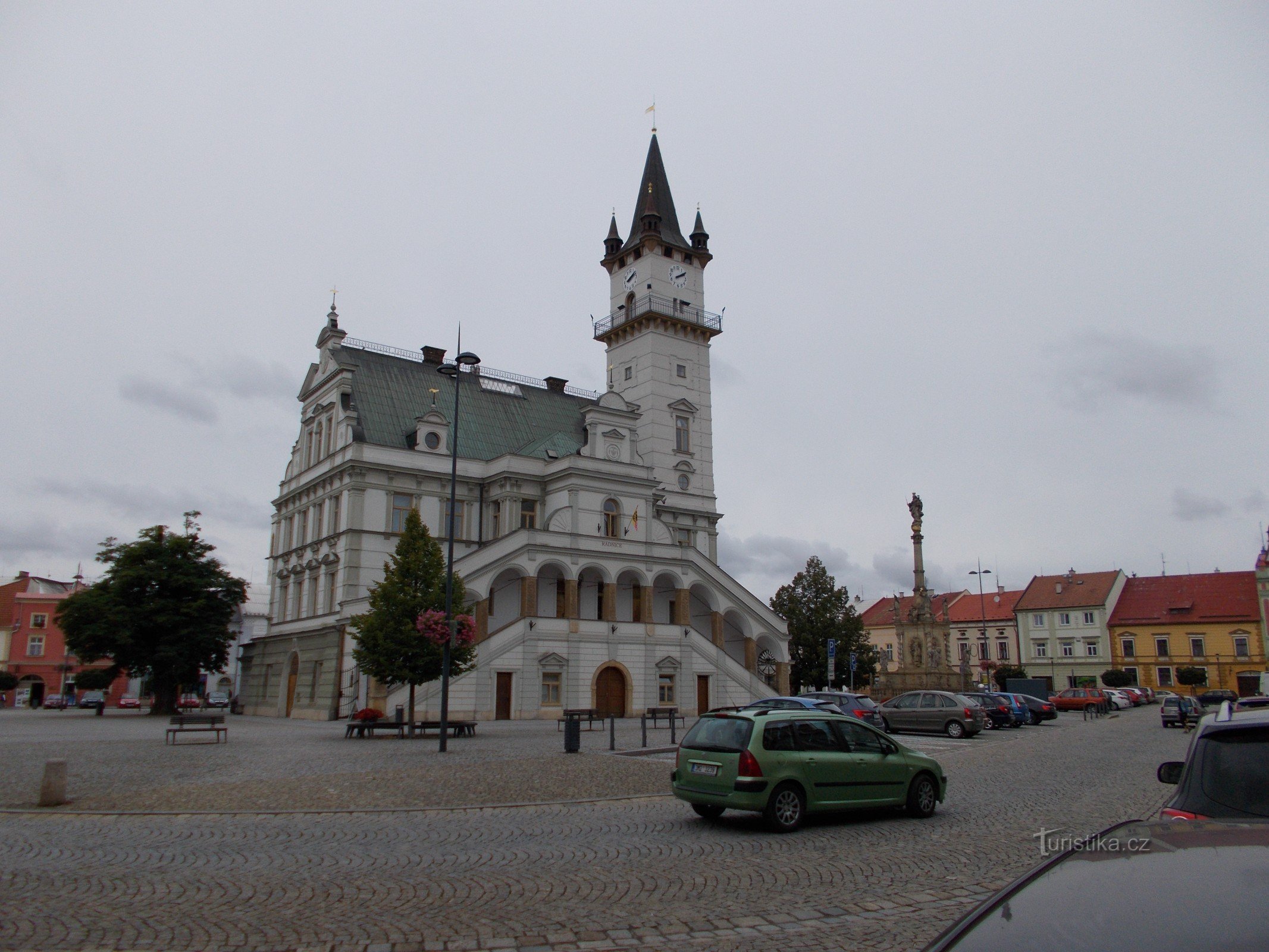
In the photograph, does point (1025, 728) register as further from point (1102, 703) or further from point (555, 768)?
point (555, 768)

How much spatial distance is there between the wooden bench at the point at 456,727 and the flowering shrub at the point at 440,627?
2315mm

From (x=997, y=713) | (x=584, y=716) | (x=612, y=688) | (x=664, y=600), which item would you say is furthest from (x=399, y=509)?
(x=997, y=713)

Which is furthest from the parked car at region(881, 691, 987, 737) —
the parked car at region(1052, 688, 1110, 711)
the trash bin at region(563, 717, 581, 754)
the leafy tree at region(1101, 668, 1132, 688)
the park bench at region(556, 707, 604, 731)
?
the leafy tree at region(1101, 668, 1132, 688)

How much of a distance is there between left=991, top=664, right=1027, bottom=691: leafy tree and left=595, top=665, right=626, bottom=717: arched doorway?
129ft

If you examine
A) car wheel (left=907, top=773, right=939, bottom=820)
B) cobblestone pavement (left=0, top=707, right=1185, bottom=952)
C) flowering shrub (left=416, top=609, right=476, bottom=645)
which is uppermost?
flowering shrub (left=416, top=609, right=476, bottom=645)

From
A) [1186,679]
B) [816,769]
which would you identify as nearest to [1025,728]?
[816,769]

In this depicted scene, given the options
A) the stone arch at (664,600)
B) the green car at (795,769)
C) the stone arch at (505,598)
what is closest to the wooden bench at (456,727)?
the stone arch at (505,598)

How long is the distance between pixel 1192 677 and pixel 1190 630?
21.7 ft

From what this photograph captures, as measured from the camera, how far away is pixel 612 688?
45.0 metres

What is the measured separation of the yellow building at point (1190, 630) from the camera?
73500mm

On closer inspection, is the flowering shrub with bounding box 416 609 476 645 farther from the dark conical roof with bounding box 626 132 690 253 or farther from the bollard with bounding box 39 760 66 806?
the dark conical roof with bounding box 626 132 690 253

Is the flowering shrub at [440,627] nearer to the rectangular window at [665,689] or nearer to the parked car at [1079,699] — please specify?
the rectangular window at [665,689]

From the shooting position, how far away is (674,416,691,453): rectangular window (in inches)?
2261

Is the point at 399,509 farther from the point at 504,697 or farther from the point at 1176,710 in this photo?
the point at 1176,710
